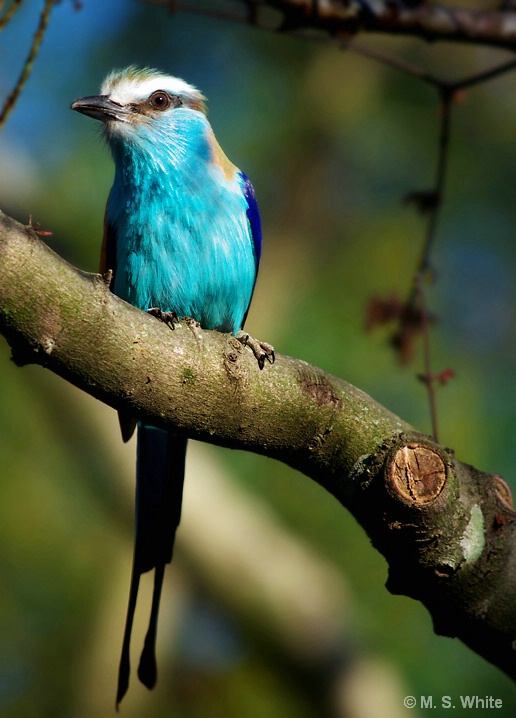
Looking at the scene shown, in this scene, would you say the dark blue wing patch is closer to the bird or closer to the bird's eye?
the bird

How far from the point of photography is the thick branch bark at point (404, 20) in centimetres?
390

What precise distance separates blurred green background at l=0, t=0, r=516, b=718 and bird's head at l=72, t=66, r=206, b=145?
1643mm

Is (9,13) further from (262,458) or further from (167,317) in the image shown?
(262,458)

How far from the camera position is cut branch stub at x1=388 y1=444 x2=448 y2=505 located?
8.95 ft

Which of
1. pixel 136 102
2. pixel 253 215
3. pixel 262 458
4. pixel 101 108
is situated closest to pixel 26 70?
pixel 101 108

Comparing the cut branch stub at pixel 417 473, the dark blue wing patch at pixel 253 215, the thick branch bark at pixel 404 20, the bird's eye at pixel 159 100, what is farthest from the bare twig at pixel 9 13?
the cut branch stub at pixel 417 473

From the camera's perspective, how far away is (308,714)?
20.7 feet

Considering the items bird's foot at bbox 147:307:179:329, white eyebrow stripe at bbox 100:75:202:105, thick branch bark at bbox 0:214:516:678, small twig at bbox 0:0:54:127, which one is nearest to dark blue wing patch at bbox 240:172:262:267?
white eyebrow stripe at bbox 100:75:202:105

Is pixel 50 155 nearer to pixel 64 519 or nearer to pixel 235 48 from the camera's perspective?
pixel 235 48

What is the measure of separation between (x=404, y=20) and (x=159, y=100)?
1.45 m

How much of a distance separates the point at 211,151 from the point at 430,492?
2.63 meters

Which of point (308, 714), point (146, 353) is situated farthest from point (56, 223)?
point (146, 353)

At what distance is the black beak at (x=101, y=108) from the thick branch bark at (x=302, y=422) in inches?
88.6

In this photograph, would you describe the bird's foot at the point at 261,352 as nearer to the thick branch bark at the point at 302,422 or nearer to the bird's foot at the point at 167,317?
the thick branch bark at the point at 302,422
